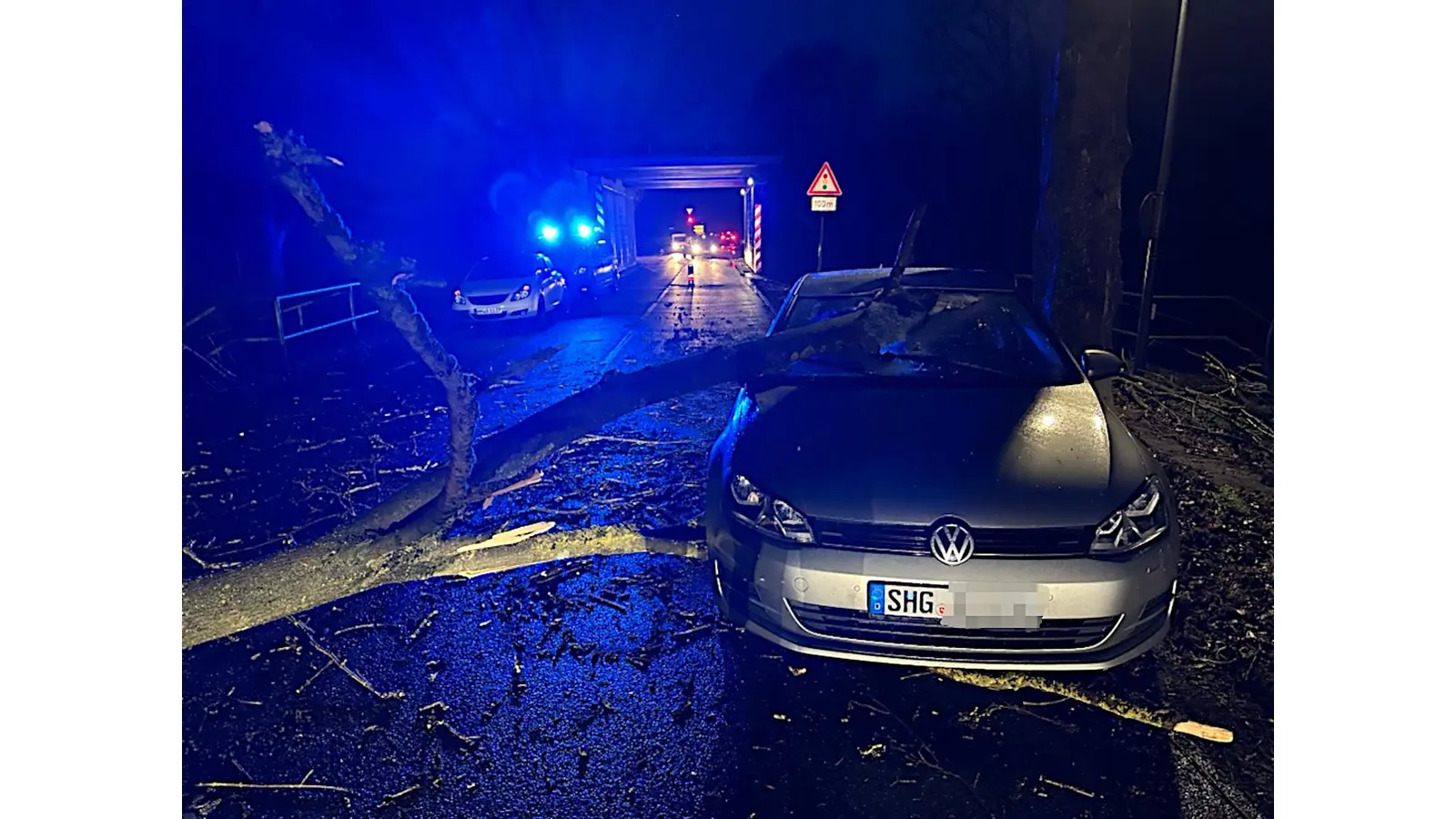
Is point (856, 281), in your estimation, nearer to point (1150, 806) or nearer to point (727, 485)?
point (727, 485)

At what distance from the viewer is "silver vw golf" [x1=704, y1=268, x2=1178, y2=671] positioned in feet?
8.04

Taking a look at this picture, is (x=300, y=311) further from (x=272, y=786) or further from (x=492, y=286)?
(x=272, y=786)

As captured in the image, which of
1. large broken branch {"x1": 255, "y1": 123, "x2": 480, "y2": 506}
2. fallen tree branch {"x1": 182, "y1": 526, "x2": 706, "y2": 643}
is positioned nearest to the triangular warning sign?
fallen tree branch {"x1": 182, "y1": 526, "x2": 706, "y2": 643}

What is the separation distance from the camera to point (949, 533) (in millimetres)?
2512

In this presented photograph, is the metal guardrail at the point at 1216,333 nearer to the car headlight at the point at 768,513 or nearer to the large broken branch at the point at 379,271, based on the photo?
the car headlight at the point at 768,513

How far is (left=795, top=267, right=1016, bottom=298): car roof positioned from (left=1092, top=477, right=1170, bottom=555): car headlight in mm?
1880

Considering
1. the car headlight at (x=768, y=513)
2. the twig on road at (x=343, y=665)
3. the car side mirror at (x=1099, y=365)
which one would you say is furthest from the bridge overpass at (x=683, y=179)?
the car headlight at (x=768, y=513)

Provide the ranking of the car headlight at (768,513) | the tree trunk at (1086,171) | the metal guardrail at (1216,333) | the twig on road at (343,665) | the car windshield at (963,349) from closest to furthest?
the car headlight at (768,513) < the twig on road at (343,665) < the car windshield at (963,349) < the tree trunk at (1086,171) < the metal guardrail at (1216,333)

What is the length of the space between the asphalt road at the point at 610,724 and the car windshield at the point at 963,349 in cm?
129

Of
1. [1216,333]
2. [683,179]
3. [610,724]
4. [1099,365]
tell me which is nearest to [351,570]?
[610,724]

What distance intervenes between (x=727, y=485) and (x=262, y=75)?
39.1 feet

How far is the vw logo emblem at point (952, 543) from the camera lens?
2.47 metres

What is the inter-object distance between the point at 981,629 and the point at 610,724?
50.8 inches
